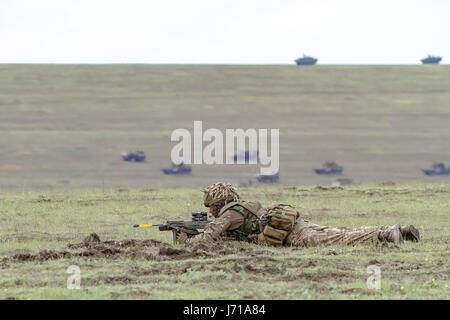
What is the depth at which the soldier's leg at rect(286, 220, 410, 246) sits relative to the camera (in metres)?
12.7

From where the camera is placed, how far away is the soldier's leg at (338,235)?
12.7 meters

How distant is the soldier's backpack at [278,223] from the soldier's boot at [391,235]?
45.7 inches

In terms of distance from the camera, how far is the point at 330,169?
176 ft

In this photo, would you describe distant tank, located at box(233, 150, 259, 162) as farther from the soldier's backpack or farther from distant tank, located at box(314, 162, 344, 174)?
the soldier's backpack

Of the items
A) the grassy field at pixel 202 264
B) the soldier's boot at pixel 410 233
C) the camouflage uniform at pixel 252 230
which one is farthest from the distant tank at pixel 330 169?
the camouflage uniform at pixel 252 230

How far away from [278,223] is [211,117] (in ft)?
180

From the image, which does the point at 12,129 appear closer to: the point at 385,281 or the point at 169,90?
the point at 169,90

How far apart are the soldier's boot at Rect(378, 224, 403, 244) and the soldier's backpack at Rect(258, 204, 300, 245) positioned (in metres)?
1.16

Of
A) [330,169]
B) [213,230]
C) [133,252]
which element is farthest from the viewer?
[330,169]
